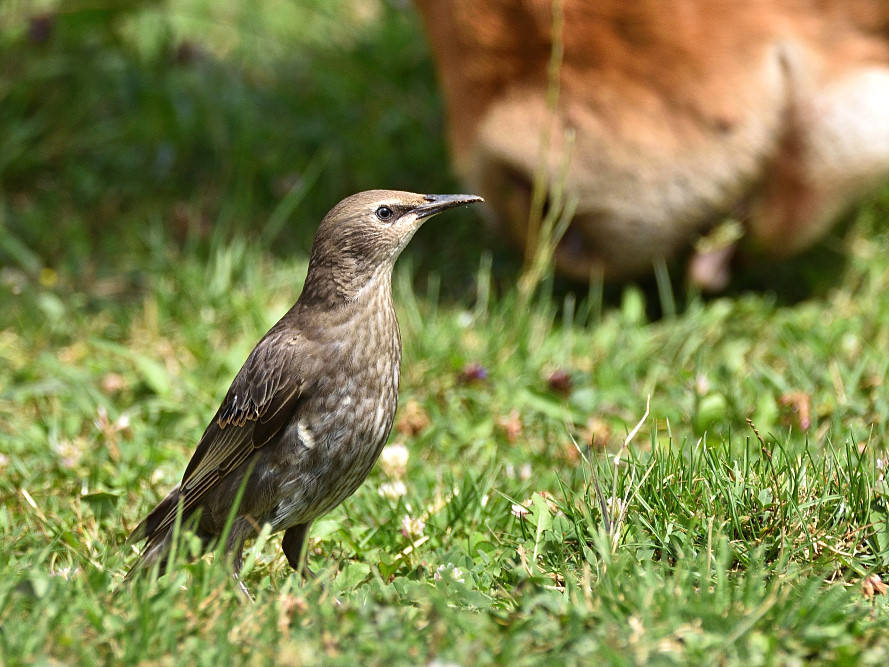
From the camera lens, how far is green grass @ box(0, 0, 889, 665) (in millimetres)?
2303

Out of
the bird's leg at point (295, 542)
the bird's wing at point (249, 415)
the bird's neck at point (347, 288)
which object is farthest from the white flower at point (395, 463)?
the bird's neck at point (347, 288)

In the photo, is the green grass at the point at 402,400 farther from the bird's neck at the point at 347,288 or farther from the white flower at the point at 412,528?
the bird's neck at the point at 347,288

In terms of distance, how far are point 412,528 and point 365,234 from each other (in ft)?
2.68

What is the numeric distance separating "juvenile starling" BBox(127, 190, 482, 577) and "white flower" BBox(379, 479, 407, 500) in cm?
40

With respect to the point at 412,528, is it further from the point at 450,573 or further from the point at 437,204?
the point at 437,204

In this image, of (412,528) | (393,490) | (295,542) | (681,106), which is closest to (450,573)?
(412,528)

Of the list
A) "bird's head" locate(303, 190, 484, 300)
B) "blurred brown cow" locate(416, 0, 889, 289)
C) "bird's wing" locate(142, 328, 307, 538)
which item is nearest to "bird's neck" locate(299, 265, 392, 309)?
"bird's head" locate(303, 190, 484, 300)

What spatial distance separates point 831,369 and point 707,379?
1.39ft

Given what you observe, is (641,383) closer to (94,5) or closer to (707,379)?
(707,379)

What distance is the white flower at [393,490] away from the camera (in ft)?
10.8

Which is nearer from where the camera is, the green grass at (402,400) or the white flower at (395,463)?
the green grass at (402,400)

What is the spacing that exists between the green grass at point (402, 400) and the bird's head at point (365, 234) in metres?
0.68

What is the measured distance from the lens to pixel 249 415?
9.48 feet

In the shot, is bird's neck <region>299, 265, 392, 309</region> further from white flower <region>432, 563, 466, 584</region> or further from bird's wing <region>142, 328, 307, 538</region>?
white flower <region>432, 563, 466, 584</region>
